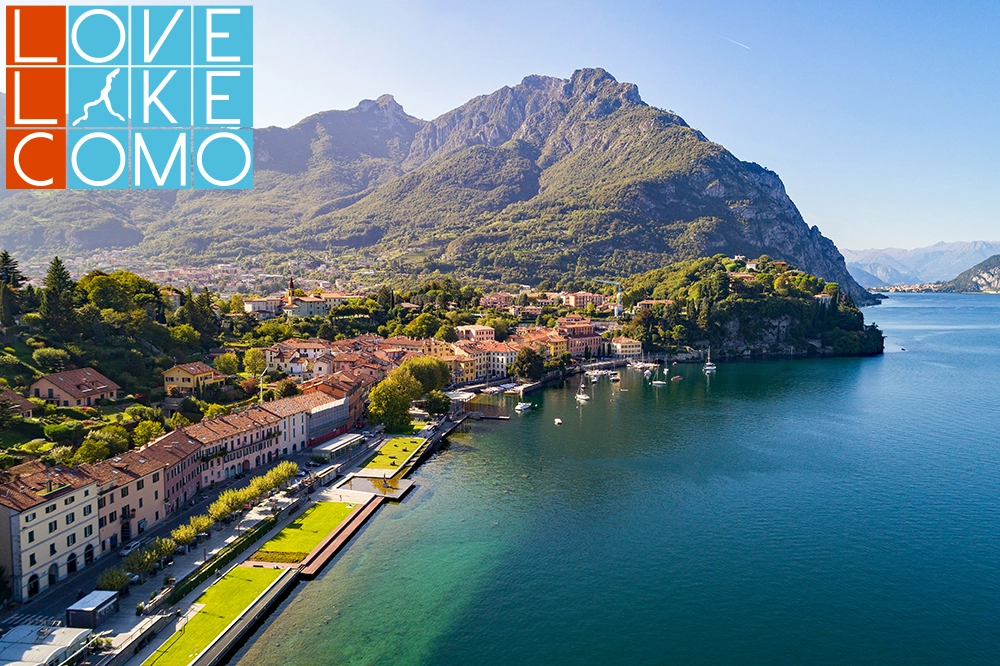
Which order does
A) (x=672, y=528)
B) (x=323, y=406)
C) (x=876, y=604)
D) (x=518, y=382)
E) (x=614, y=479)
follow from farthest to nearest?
(x=518, y=382) → (x=323, y=406) → (x=614, y=479) → (x=672, y=528) → (x=876, y=604)

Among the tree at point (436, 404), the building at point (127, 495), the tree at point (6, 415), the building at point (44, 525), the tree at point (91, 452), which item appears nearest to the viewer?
the building at point (44, 525)

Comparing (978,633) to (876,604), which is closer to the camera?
(978,633)

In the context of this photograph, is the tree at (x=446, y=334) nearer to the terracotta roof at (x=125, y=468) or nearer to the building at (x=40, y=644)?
the terracotta roof at (x=125, y=468)

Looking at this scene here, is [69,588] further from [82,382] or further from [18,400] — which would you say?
[82,382]

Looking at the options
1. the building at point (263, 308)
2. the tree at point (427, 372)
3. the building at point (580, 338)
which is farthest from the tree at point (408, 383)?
the building at point (580, 338)

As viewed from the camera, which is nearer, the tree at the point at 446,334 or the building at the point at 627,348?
the tree at the point at 446,334

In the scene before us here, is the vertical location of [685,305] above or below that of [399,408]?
above

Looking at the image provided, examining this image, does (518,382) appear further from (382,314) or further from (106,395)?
(106,395)

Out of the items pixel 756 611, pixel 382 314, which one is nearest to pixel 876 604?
pixel 756 611
